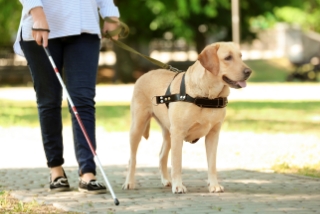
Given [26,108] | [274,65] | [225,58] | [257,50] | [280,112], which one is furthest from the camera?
[257,50]

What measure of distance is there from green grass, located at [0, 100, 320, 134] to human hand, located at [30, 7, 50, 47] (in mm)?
6747

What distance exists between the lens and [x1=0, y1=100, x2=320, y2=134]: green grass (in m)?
13.0

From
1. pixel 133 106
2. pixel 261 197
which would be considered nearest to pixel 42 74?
pixel 133 106

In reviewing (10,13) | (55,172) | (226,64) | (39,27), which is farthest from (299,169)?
(10,13)

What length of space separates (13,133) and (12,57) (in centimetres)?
2050

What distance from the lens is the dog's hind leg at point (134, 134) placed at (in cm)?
673

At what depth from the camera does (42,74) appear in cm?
650

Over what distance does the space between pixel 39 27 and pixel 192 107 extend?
57.3 inches

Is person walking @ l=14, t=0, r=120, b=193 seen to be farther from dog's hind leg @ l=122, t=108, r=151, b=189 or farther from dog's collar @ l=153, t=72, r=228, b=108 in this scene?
dog's collar @ l=153, t=72, r=228, b=108

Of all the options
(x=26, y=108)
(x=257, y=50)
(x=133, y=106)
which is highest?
(x=133, y=106)

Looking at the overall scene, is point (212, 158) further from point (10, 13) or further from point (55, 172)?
point (10, 13)

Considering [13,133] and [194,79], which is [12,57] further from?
[194,79]

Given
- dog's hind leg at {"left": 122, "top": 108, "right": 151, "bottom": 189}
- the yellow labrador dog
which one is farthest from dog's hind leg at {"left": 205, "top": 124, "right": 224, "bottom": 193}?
dog's hind leg at {"left": 122, "top": 108, "right": 151, "bottom": 189}

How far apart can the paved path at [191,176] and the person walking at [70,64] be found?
0.39m
